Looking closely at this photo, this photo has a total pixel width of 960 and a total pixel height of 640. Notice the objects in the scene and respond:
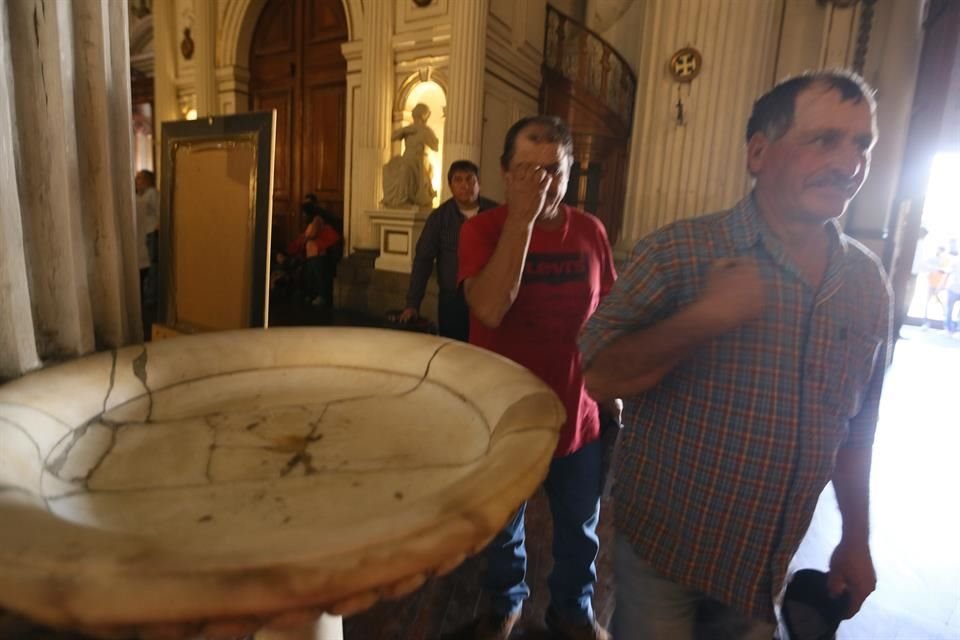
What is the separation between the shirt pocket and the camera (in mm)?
941

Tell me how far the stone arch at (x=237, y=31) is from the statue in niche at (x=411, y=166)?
325 cm

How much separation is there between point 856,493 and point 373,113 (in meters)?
6.26

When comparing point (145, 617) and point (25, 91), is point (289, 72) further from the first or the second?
point (145, 617)

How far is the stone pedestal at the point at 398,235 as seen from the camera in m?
5.74

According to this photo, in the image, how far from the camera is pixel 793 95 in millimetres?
908

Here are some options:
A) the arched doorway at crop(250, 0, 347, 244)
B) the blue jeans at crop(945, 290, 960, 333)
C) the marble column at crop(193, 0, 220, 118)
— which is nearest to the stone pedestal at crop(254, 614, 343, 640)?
the arched doorway at crop(250, 0, 347, 244)

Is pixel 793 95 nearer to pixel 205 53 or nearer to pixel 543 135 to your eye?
pixel 543 135

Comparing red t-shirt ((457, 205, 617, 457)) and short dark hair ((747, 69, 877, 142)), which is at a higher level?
short dark hair ((747, 69, 877, 142))

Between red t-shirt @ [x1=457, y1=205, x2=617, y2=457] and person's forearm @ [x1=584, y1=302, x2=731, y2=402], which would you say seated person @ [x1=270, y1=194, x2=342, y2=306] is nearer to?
red t-shirt @ [x1=457, y1=205, x2=617, y2=457]

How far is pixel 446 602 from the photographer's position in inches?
72.2

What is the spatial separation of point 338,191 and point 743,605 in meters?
6.87

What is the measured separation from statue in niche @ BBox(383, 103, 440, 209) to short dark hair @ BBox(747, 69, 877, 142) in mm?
5306

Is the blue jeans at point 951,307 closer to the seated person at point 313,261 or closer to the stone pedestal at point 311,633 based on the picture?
the seated person at point 313,261

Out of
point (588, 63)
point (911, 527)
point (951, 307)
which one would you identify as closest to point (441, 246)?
point (911, 527)
